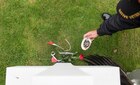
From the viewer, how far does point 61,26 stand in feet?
9.95

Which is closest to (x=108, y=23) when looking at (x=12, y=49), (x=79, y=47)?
(x=79, y=47)

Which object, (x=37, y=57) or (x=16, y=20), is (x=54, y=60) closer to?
(x=37, y=57)

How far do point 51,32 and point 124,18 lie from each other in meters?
1.01

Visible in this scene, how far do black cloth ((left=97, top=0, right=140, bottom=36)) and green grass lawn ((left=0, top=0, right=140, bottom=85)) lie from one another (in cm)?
58

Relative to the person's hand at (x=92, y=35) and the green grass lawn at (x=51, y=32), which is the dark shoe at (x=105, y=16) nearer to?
the green grass lawn at (x=51, y=32)

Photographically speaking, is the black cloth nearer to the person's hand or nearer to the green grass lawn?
the person's hand

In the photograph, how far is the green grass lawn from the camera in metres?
2.98

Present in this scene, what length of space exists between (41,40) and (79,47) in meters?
0.37

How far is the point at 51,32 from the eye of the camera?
302cm

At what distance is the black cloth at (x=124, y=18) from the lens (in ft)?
6.66

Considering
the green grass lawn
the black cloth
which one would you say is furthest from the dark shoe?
the black cloth

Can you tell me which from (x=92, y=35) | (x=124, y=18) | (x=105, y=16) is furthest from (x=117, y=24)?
(x=105, y=16)

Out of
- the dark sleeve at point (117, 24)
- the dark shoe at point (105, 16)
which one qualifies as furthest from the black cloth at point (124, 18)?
the dark shoe at point (105, 16)

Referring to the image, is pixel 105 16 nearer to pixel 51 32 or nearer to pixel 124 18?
pixel 51 32
